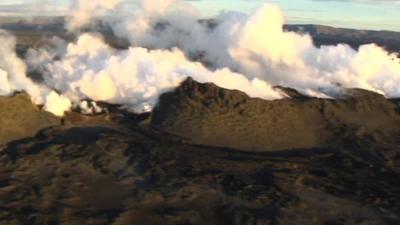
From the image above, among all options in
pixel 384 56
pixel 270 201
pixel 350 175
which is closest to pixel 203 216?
pixel 270 201

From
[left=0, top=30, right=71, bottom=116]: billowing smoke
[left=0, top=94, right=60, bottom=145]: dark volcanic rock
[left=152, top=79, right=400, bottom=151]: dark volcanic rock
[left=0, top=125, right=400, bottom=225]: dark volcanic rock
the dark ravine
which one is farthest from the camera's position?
[left=0, top=30, right=71, bottom=116]: billowing smoke

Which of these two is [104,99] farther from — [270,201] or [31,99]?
[270,201]

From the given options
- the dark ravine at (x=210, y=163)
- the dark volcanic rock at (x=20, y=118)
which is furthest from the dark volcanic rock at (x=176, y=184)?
the dark volcanic rock at (x=20, y=118)

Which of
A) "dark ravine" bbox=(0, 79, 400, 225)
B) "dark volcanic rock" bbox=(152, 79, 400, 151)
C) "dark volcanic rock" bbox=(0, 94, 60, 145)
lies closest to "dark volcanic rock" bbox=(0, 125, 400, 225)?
"dark ravine" bbox=(0, 79, 400, 225)

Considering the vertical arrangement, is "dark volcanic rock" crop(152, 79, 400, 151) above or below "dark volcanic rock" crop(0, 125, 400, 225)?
above

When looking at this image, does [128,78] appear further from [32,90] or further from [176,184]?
[176,184]

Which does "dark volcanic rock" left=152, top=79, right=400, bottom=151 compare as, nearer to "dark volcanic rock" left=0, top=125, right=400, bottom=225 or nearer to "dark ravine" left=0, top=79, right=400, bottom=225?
"dark ravine" left=0, top=79, right=400, bottom=225
